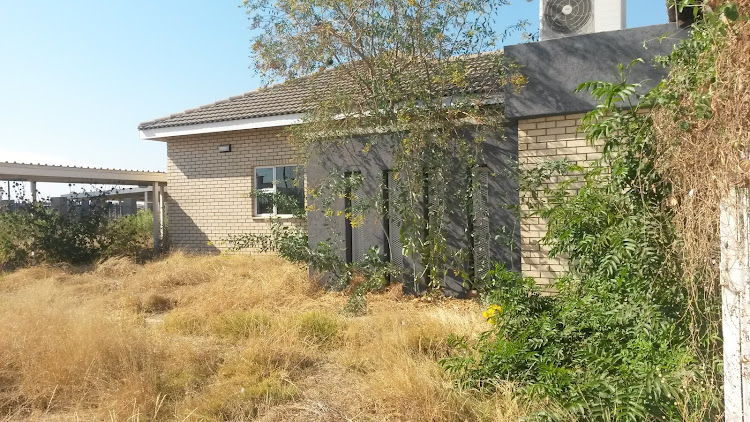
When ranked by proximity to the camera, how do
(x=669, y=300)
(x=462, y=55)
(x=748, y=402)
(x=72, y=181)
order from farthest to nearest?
1. (x=72, y=181)
2. (x=462, y=55)
3. (x=669, y=300)
4. (x=748, y=402)

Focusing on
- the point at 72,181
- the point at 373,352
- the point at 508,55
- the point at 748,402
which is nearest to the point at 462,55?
the point at 508,55

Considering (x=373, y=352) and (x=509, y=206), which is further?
(x=509, y=206)

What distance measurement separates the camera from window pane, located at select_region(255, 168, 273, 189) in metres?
12.6

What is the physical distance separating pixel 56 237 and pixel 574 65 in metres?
11.3

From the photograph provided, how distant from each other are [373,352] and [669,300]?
2301 mm

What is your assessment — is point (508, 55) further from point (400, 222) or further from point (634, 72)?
point (400, 222)

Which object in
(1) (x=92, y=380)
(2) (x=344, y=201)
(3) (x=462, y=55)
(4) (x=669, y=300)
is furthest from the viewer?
(2) (x=344, y=201)

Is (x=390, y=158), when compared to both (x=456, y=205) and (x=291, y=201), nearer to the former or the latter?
(x=456, y=205)

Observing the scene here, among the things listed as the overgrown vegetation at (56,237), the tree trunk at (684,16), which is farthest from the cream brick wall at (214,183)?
the tree trunk at (684,16)

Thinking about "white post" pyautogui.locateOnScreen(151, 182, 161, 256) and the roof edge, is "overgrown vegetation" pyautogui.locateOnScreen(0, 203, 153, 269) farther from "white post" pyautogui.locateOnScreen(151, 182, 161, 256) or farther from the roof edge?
the roof edge

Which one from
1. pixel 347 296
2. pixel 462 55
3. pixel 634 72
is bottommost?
pixel 347 296

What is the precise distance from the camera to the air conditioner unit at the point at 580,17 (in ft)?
21.6

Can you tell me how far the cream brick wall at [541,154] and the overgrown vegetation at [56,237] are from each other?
9.30 m

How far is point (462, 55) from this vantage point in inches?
296
